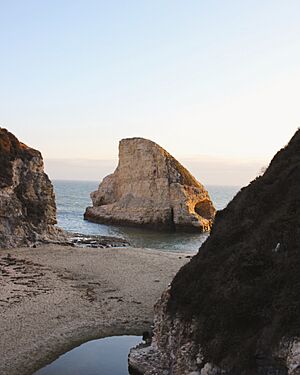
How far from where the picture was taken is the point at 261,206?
16.0 meters

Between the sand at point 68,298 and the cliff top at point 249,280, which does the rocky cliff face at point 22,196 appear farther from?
the cliff top at point 249,280

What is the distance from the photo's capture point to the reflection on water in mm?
15891

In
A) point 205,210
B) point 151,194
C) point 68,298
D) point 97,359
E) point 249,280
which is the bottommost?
point 97,359

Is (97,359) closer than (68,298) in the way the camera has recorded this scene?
Yes

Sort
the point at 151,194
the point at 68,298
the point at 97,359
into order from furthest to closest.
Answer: the point at 151,194 < the point at 68,298 < the point at 97,359

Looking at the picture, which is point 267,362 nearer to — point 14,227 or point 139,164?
point 14,227

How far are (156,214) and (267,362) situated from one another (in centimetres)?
5051

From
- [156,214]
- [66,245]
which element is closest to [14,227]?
[66,245]

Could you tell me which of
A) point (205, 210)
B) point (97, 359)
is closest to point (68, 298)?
point (97, 359)

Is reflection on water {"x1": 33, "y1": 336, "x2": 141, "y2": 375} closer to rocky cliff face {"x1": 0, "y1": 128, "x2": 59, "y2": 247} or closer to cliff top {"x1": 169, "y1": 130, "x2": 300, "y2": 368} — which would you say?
cliff top {"x1": 169, "y1": 130, "x2": 300, "y2": 368}

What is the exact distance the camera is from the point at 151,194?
62750 mm

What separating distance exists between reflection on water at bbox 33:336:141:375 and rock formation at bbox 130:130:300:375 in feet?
4.32

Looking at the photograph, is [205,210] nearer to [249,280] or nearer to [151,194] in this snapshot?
[151,194]

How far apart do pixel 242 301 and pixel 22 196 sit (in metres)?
31.7
